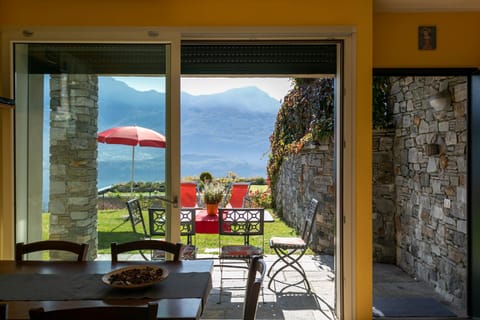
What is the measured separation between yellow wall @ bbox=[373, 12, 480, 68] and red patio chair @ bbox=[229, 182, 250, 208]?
4441 millimetres

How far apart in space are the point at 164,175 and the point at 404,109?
312 centimetres

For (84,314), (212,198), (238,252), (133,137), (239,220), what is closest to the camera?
(84,314)

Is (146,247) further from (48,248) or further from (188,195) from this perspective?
(188,195)

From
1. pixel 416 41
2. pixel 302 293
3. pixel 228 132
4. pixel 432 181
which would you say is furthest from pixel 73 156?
pixel 228 132

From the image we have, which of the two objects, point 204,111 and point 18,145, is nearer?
point 18,145

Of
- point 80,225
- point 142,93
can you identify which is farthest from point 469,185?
point 80,225

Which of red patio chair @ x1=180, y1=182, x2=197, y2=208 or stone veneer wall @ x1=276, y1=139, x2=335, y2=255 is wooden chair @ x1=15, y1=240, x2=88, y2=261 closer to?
stone veneer wall @ x1=276, y1=139, x2=335, y2=255

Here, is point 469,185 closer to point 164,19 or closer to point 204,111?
point 164,19

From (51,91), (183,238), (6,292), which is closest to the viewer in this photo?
(6,292)

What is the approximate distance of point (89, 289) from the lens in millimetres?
1606

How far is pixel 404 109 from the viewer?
4.32 meters

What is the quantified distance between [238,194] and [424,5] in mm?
4922

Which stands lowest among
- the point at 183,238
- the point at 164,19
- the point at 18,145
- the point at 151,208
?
the point at 183,238

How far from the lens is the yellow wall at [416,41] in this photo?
9.86ft
